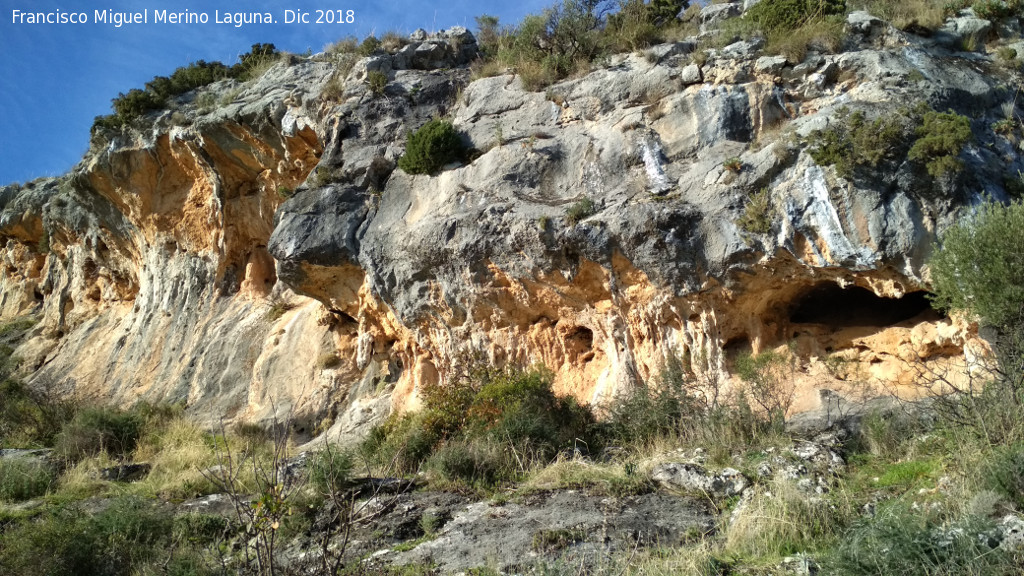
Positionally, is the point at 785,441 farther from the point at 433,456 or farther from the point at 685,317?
the point at 433,456

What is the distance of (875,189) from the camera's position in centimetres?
999

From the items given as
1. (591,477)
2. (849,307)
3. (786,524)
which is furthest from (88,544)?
(849,307)

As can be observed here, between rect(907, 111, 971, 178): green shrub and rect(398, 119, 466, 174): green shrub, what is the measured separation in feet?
24.3

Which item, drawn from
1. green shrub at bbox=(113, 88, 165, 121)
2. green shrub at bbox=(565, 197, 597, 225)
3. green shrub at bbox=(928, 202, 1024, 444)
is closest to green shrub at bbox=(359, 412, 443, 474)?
green shrub at bbox=(565, 197, 597, 225)

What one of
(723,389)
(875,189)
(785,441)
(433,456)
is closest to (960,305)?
(875,189)

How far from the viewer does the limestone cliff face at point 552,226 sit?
10.5 m

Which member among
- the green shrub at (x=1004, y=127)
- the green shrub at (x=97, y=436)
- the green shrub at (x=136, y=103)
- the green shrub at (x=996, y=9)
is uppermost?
the green shrub at (x=136, y=103)

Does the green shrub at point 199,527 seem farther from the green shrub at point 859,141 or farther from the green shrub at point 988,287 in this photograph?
the green shrub at point 859,141

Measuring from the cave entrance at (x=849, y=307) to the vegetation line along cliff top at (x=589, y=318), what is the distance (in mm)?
58

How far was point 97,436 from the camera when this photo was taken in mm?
14000

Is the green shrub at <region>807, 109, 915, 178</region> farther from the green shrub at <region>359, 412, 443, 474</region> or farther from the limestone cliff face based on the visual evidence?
the green shrub at <region>359, 412, 443, 474</region>

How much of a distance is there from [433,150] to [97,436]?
8.14 meters

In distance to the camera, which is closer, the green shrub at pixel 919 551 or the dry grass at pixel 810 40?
the green shrub at pixel 919 551

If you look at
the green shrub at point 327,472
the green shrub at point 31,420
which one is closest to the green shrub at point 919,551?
the green shrub at point 327,472
